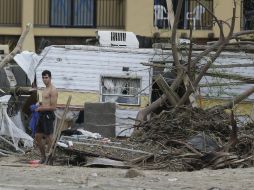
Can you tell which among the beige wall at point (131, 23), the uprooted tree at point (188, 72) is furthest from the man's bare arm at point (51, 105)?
the beige wall at point (131, 23)

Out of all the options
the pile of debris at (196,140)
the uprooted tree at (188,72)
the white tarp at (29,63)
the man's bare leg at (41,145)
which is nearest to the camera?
the pile of debris at (196,140)

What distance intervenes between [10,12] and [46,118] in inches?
485

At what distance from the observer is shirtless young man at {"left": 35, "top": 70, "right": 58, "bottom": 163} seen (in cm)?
1453

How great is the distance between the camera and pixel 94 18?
2658 cm

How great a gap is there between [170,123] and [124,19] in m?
11.1

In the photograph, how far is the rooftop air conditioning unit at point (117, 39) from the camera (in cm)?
2053

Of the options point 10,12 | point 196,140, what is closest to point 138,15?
point 10,12

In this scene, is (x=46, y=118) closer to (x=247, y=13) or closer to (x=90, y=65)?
(x=90, y=65)

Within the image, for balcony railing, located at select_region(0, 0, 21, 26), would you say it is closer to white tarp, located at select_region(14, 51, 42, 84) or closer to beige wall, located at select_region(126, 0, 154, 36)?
beige wall, located at select_region(126, 0, 154, 36)

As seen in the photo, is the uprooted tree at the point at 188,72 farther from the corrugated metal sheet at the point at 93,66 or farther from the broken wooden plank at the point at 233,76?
the corrugated metal sheet at the point at 93,66

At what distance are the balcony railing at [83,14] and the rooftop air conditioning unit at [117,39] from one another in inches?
210

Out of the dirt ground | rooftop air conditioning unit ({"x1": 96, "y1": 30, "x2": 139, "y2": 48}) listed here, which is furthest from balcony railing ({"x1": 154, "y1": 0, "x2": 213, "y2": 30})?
the dirt ground

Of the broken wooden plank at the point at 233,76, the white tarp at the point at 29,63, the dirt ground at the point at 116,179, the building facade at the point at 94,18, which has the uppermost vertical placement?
the building facade at the point at 94,18

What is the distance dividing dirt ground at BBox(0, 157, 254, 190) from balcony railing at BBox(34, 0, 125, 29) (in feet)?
44.5
